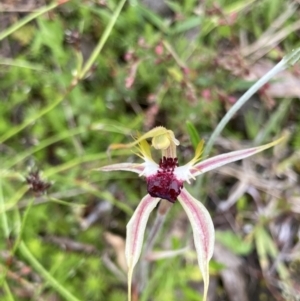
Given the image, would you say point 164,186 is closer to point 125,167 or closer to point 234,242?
point 125,167

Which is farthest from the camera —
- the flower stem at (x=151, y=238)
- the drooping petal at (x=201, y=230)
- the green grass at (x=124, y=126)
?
the green grass at (x=124, y=126)

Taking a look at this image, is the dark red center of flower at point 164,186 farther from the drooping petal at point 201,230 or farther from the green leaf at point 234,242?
the green leaf at point 234,242

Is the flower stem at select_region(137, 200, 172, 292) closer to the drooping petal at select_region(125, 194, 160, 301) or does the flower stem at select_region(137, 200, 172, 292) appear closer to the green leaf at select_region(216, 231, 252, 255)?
the drooping petal at select_region(125, 194, 160, 301)

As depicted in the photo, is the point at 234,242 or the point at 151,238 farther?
the point at 234,242

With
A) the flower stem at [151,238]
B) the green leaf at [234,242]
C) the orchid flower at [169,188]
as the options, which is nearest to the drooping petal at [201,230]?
the orchid flower at [169,188]

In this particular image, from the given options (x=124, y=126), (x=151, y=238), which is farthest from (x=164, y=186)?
(x=124, y=126)

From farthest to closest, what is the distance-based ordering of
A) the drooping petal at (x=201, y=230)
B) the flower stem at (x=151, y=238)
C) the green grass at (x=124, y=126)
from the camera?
the green grass at (x=124, y=126) < the flower stem at (x=151, y=238) < the drooping petal at (x=201, y=230)

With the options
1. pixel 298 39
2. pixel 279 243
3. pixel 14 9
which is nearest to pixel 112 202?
pixel 279 243
